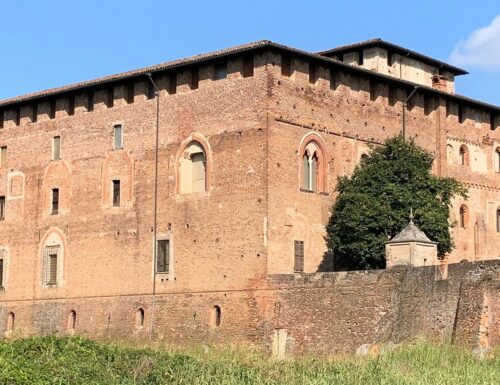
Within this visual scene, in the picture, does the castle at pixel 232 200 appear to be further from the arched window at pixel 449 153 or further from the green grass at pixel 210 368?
the green grass at pixel 210 368

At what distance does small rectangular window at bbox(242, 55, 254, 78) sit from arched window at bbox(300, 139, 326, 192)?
222 cm

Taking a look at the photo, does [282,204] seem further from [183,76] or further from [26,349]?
[26,349]

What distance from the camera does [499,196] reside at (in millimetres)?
34438

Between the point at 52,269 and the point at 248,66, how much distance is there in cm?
869

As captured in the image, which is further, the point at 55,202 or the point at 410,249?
the point at 55,202

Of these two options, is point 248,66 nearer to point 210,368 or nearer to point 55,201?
point 55,201

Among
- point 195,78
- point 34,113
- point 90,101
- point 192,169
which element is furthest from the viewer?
point 34,113

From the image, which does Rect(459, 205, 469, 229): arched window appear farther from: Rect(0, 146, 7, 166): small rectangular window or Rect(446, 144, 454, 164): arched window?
Rect(0, 146, 7, 166): small rectangular window

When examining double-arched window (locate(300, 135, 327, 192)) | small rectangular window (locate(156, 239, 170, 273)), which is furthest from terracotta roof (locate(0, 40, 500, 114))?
small rectangular window (locate(156, 239, 170, 273))

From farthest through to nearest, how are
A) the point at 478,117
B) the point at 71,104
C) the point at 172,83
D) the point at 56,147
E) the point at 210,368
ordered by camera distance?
the point at 478,117 → the point at 56,147 → the point at 71,104 → the point at 172,83 → the point at 210,368

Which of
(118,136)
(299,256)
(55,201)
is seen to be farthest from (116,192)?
(299,256)

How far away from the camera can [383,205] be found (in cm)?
2753

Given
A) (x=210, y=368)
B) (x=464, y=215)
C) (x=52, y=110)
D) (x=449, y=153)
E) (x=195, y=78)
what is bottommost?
(x=210, y=368)

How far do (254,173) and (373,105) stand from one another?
4806 millimetres
